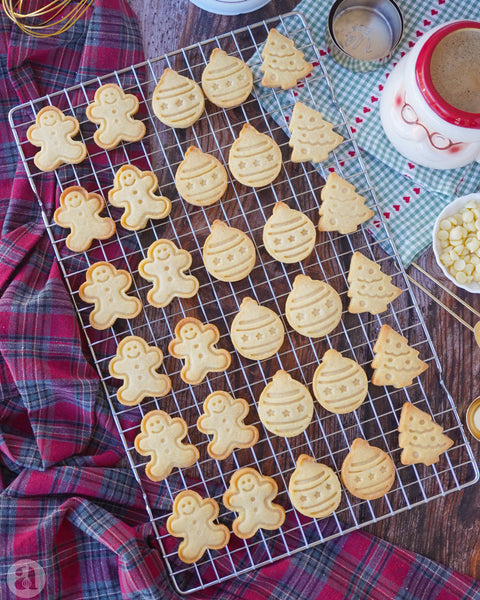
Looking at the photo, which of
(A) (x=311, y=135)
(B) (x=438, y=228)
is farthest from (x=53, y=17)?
(B) (x=438, y=228)

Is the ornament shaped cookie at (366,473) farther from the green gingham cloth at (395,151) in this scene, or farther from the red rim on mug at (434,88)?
the red rim on mug at (434,88)

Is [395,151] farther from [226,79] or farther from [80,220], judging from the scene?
[80,220]

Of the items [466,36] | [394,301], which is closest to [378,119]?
[466,36]

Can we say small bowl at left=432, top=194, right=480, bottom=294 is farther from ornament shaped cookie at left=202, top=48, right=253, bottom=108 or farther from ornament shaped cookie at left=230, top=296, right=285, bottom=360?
ornament shaped cookie at left=202, top=48, right=253, bottom=108

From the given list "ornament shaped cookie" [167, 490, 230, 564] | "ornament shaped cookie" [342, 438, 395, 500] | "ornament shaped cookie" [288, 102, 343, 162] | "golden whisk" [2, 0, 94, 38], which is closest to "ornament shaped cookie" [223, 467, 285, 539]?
"ornament shaped cookie" [167, 490, 230, 564]

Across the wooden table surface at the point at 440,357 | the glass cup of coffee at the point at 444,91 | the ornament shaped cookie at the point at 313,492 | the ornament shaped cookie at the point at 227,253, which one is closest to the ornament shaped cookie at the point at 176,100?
the wooden table surface at the point at 440,357

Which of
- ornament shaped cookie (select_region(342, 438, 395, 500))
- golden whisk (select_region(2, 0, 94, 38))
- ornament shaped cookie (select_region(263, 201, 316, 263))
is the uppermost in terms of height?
golden whisk (select_region(2, 0, 94, 38))
